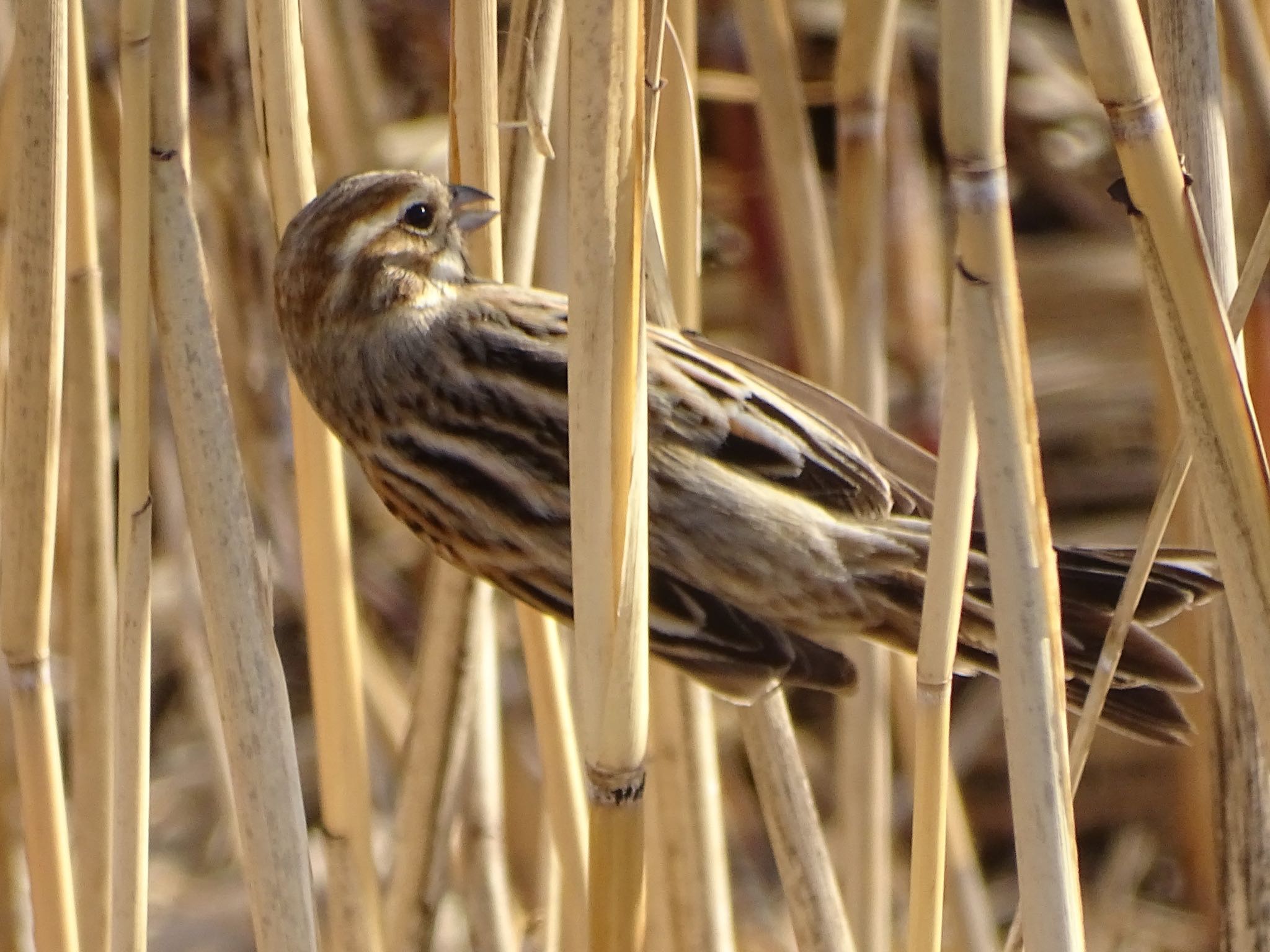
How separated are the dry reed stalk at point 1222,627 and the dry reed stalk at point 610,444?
0.43 metres

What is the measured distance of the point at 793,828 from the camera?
1.44m

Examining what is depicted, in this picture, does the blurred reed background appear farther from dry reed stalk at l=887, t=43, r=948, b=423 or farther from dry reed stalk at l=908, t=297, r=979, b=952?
dry reed stalk at l=887, t=43, r=948, b=423

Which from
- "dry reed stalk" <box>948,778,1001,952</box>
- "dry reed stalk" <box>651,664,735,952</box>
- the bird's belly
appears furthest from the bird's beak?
"dry reed stalk" <box>948,778,1001,952</box>

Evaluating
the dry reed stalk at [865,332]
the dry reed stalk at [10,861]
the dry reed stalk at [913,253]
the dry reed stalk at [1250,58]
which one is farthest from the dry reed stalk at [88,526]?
the dry reed stalk at [913,253]

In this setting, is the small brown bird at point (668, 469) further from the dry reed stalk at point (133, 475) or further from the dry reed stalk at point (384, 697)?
the dry reed stalk at point (384, 697)

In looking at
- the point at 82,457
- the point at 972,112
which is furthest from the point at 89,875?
the point at 972,112

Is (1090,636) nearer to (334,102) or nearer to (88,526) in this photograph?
(88,526)

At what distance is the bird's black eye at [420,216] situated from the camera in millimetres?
1486

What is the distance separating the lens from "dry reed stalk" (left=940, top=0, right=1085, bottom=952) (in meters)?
0.92

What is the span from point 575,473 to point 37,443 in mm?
461

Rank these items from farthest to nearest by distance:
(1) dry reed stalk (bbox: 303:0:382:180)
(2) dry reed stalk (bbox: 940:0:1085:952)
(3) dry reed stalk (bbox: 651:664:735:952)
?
(1) dry reed stalk (bbox: 303:0:382:180) < (3) dry reed stalk (bbox: 651:664:735:952) < (2) dry reed stalk (bbox: 940:0:1085:952)

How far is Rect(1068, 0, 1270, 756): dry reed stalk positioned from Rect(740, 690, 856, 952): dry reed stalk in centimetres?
45

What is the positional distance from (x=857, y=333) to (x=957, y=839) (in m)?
0.74

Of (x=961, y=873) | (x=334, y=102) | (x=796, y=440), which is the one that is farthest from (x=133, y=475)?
(x=961, y=873)
